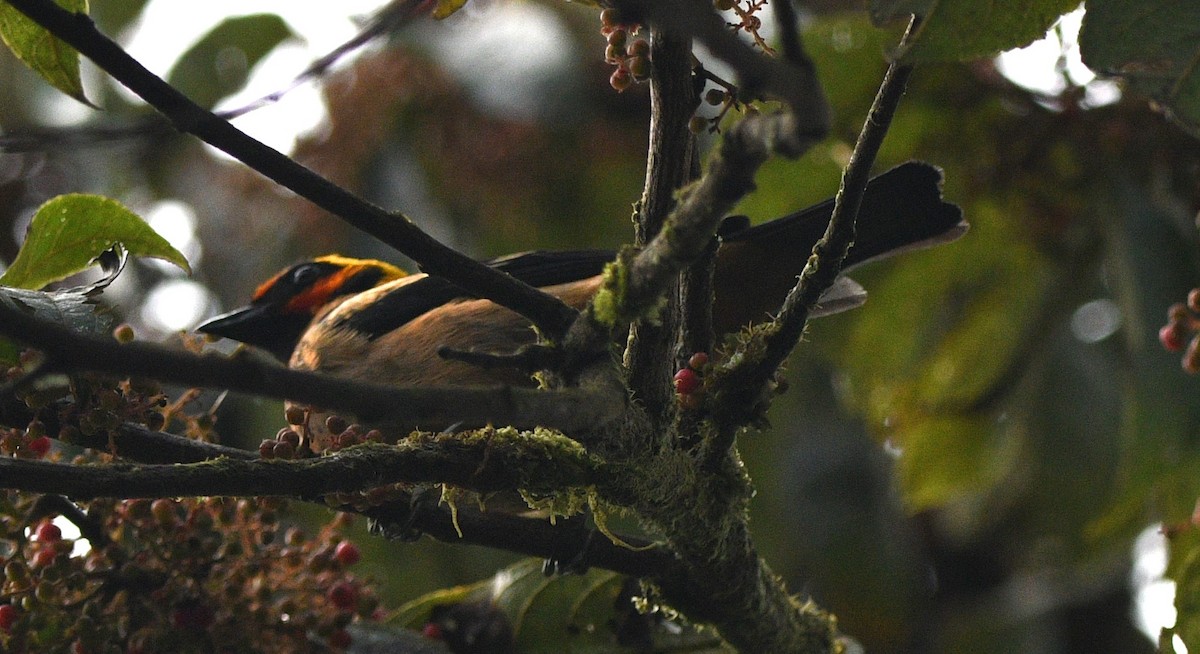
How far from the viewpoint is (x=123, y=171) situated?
7.32m

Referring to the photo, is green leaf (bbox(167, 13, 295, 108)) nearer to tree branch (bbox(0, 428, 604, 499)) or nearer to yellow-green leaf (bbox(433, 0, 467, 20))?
yellow-green leaf (bbox(433, 0, 467, 20))

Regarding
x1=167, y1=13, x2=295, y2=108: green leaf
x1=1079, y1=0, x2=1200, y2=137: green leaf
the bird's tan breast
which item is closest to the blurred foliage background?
x1=167, y1=13, x2=295, y2=108: green leaf

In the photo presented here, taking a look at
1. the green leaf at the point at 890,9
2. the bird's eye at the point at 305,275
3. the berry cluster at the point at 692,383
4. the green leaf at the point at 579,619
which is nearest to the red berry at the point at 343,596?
the green leaf at the point at 579,619

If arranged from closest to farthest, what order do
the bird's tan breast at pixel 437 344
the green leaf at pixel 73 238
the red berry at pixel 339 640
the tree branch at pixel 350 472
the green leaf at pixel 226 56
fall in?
the tree branch at pixel 350 472
the green leaf at pixel 73 238
the red berry at pixel 339 640
the bird's tan breast at pixel 437 344
the green leaf at pixel 226 56

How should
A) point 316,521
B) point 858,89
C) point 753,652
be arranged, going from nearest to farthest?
point 753,652, point 858,89, point 316,521

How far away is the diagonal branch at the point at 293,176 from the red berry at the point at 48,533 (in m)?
1.02

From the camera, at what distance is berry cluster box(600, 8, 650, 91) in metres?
1.80

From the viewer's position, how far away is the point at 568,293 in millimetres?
3348

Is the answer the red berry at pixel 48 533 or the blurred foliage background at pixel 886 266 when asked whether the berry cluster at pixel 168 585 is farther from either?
the blurred foliage background at pixel 886 266

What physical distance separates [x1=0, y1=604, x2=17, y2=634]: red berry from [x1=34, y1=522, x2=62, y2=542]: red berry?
13cm

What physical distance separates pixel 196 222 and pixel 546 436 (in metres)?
5.32

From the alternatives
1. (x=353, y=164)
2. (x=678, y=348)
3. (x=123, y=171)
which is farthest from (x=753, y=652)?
(x=123, y=171)

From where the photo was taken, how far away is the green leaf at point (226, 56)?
577cm

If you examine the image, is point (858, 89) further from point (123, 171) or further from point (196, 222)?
point (123, 171)
